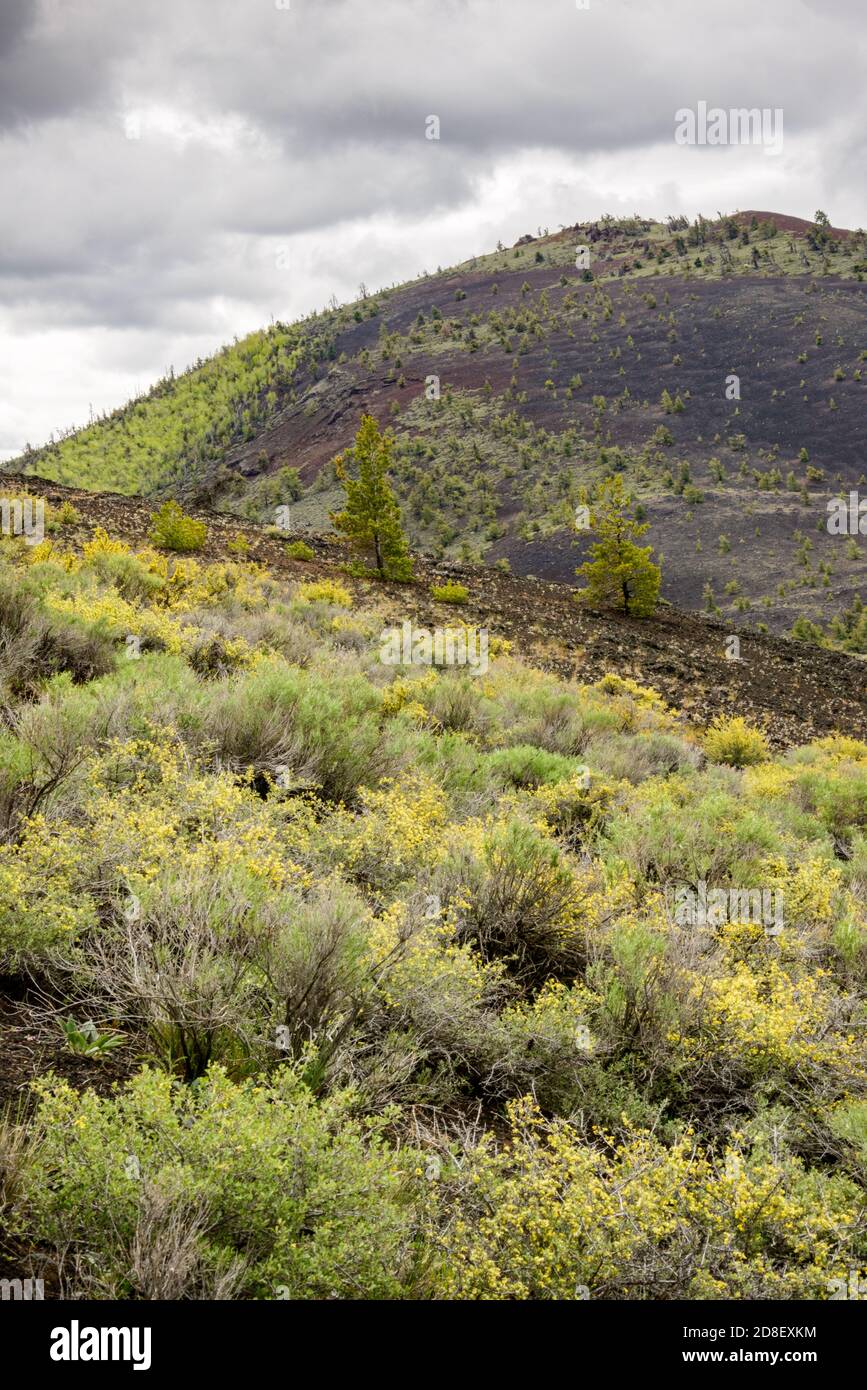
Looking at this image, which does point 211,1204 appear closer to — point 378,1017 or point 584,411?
point 378,1017

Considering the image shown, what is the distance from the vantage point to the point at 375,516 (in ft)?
73.7

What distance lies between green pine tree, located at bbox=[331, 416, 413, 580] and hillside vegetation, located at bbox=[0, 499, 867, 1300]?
1522cm

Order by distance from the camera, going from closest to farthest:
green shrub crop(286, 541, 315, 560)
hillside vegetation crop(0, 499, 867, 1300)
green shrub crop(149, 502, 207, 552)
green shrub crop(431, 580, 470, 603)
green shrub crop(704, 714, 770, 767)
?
hillside vegetation crop(0, 499, 867, 1300) < green shrub crop(704, 714, 770, 767) < green shrub crop(149, 502, 207, 552) < green shrub crop(431, 580, 470, 603) < green shrub crop(286, 541, 315, 560)

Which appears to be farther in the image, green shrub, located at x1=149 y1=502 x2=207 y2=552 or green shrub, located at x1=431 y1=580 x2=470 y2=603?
green shrub, located at x1=431 y1=580 x2=470 y2=603

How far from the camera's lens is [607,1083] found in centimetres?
328

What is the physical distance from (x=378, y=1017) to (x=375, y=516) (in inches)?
797

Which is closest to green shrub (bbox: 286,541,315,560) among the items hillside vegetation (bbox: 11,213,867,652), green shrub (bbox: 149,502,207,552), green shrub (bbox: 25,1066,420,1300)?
green shrub (bbox: 149,502,207,552)

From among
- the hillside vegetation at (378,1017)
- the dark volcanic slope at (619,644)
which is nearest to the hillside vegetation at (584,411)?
the dark volcanic slope at (619,644)

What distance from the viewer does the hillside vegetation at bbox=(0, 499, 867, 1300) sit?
2.06 meters

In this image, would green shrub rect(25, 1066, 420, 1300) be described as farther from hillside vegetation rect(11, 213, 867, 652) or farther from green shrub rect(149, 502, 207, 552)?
hillside vegetation rect(11, 213, 867, 652)

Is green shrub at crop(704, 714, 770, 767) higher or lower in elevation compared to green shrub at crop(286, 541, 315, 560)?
lower

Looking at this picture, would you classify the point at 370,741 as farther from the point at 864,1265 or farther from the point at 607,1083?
the point at 864,1265

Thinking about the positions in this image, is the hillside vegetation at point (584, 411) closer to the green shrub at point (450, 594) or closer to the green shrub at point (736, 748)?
the green shrub at point (450, 594)

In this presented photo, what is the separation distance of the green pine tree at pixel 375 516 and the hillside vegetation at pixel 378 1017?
1522cm
